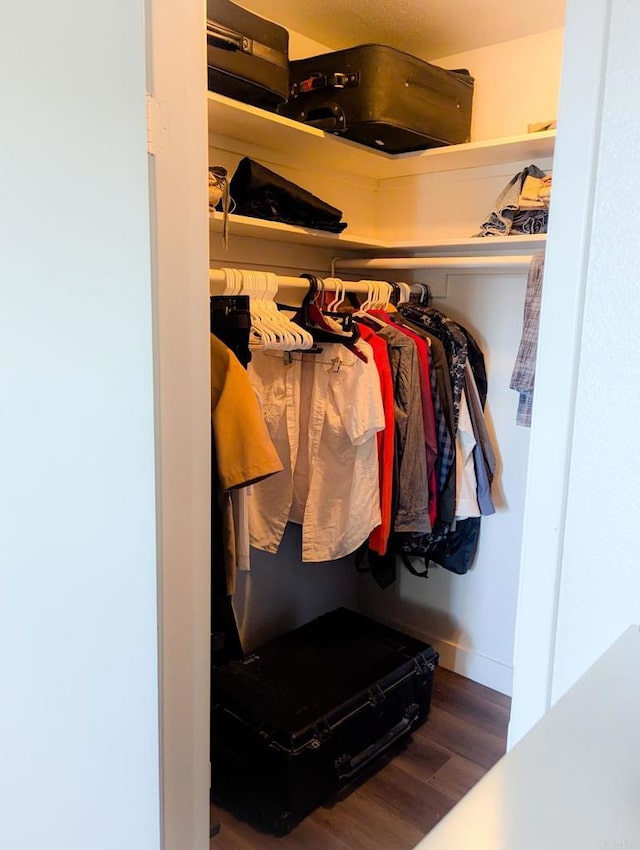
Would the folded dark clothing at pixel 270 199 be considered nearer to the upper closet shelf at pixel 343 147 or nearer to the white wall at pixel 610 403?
the upper closet shelf at pixel 343 147

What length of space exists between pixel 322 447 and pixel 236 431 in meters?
0.68

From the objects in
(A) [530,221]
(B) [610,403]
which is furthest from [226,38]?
(B) [610,403]

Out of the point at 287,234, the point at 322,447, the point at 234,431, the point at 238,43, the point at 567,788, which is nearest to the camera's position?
the point at 567,788

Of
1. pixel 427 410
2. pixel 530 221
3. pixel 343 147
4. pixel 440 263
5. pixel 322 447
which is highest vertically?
pixel 343 147

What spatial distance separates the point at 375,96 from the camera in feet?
6.39

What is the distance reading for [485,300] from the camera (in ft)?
8.02

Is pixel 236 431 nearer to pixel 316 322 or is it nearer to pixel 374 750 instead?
pixel 316 322

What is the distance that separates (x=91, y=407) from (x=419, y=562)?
1.78 metres

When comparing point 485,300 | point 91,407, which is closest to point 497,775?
point 91,407

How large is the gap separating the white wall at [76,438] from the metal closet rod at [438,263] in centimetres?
137

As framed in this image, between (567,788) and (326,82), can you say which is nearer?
(567,788)

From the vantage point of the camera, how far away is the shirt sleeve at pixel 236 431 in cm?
155

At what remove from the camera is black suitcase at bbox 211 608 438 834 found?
6.11 feet

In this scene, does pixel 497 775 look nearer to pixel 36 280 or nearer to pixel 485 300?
pixel 36 280
